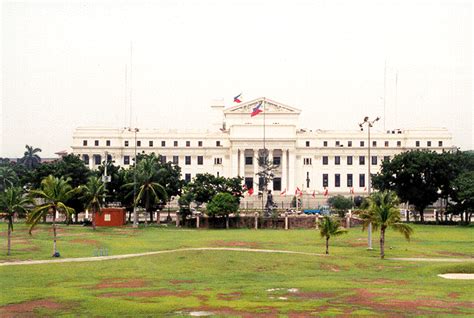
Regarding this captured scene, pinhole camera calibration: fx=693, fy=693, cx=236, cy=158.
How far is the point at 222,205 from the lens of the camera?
95250 millimetres

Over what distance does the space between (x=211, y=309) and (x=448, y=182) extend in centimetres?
8090

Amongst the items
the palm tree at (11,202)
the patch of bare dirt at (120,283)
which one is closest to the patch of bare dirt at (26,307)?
the patch of bare dirt at (120,283)

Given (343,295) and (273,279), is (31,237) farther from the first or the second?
(343,295)

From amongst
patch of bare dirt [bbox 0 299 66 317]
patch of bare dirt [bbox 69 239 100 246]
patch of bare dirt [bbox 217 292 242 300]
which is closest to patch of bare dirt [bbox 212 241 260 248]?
patch of bare dirt [bbox 69 239 100 246]

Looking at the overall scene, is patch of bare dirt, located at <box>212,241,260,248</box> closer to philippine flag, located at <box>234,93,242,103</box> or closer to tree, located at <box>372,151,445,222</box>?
tree, located at <box>372,151,445,222</box>

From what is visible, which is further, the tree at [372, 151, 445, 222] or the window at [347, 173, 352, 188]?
the window at [347, 173, 352, 188]

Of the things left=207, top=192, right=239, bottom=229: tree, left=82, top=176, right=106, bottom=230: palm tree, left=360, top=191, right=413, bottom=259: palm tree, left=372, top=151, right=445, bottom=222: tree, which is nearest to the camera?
left=360, top=191, right=413, bottom=259: palm tree

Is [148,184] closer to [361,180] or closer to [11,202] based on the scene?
[11,202]

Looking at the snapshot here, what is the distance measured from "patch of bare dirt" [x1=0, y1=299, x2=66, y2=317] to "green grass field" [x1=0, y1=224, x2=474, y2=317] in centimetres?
5

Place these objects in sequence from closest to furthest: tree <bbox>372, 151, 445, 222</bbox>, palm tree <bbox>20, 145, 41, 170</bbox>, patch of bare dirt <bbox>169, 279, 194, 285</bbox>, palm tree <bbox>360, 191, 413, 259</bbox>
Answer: patch of bare dirt <bbox>169, 279, 194, 285</bbox>, palm tree <bbox>360, 191, 413, 259</bbox>, tree <bbox>372, 151, 445, 222</bbox>, palm tree <bbox>20, 145, 41, 170</bbox>

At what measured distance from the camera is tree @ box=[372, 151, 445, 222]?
104312mm

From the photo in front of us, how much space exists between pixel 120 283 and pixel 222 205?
5540 cm

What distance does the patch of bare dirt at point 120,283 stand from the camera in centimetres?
3869

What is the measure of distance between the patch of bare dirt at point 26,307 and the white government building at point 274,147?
121761mm
